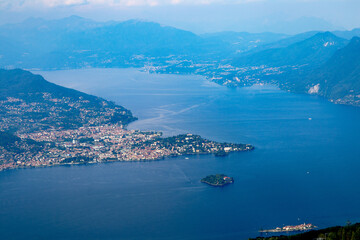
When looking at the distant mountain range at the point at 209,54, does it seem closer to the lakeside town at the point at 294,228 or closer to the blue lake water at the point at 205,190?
the blue lake water at the point at 205,190

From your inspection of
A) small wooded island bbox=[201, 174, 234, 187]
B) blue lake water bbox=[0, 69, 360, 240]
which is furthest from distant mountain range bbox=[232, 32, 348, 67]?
small wooded island bbox=[201, 174, 234, 187]

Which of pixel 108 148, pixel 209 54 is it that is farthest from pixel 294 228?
pixel 209 54

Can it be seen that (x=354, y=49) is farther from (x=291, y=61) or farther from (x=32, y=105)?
(x=32, y=105)

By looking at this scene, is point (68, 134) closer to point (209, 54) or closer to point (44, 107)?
point (44, 107)

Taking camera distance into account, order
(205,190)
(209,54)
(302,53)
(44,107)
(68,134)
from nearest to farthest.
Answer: (205,190) < (68,134) < (44,107) < (302,53) < (209,54)

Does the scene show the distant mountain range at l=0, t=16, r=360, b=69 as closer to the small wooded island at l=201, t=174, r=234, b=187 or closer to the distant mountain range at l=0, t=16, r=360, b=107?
the distant mountain range at l=0, t=16, r=360, b=107
